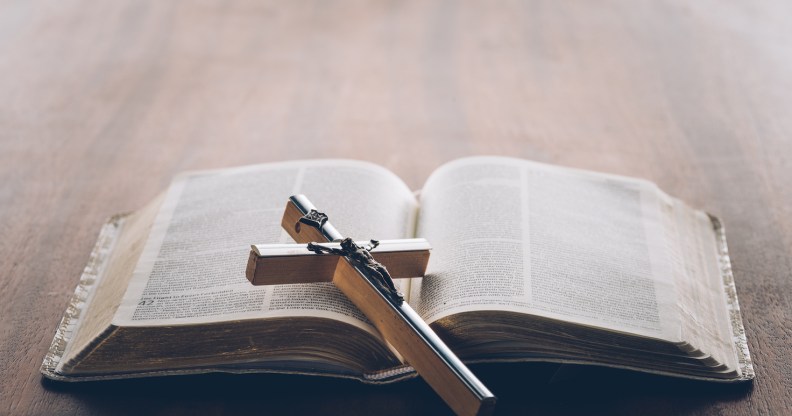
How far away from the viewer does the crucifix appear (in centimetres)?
86

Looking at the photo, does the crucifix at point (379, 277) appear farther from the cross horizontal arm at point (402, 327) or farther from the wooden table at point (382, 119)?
the wooden table at point (382, 119)

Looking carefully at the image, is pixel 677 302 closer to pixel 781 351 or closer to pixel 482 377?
pixel 781 351

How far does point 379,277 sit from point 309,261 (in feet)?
0.34

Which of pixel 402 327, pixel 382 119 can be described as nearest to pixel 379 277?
pixel 402 327

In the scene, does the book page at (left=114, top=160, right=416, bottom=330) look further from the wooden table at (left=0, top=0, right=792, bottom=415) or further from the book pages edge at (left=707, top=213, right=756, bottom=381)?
the book pages edge at (left=707, top=213, right=756, bottom=381)

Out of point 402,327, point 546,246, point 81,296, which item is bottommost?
point 81,296

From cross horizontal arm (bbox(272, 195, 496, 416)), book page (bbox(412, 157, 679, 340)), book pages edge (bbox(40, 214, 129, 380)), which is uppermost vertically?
book page (bbox(412, 157, 679, 340))

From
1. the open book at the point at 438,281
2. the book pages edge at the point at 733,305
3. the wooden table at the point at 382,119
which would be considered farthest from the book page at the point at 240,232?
the book pages edge at the point at 733,305

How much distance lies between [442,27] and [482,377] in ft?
3.77

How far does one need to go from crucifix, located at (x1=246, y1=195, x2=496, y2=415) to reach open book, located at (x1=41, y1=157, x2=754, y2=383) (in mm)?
31

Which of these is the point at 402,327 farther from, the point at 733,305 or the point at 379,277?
the point at 733,305

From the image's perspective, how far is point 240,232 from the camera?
1136mm

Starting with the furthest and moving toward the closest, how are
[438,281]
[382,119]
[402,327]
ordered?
[382,119] < [438,281] < [402,327]

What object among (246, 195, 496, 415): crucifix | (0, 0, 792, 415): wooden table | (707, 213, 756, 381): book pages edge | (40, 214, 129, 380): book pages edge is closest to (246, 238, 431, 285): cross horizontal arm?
(246, 195, 496, 415): crucifix
